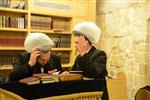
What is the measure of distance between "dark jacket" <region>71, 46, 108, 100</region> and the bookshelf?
1.78 meters

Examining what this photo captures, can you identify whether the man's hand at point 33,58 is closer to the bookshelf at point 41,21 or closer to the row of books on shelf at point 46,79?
the row of books on shelf at point 46,79

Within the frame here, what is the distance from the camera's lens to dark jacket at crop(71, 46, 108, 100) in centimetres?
207

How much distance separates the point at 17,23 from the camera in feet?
12.6

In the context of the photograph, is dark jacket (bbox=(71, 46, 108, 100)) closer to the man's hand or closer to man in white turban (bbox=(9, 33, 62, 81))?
man in white turban (bbox=(9, 33, 62, 81))

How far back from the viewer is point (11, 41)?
152 inches

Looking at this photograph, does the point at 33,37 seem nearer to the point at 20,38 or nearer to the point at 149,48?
the point at 20,38

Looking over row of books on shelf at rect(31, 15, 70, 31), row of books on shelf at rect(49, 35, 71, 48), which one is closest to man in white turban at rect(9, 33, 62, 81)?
row of books on shelf at rect(31, 15, 70, 31)

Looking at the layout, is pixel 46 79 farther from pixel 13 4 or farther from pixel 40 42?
pixel 13 4

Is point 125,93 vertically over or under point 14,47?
under

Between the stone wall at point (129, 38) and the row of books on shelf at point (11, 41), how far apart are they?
1626 mm

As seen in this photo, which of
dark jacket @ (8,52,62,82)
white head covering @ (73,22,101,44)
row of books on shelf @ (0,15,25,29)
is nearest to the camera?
dark jacket @ (8,52,62,82)

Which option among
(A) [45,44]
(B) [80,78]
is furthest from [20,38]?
(B) [80,78]

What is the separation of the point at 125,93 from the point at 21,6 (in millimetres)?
2085

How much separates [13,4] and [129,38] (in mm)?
1936
